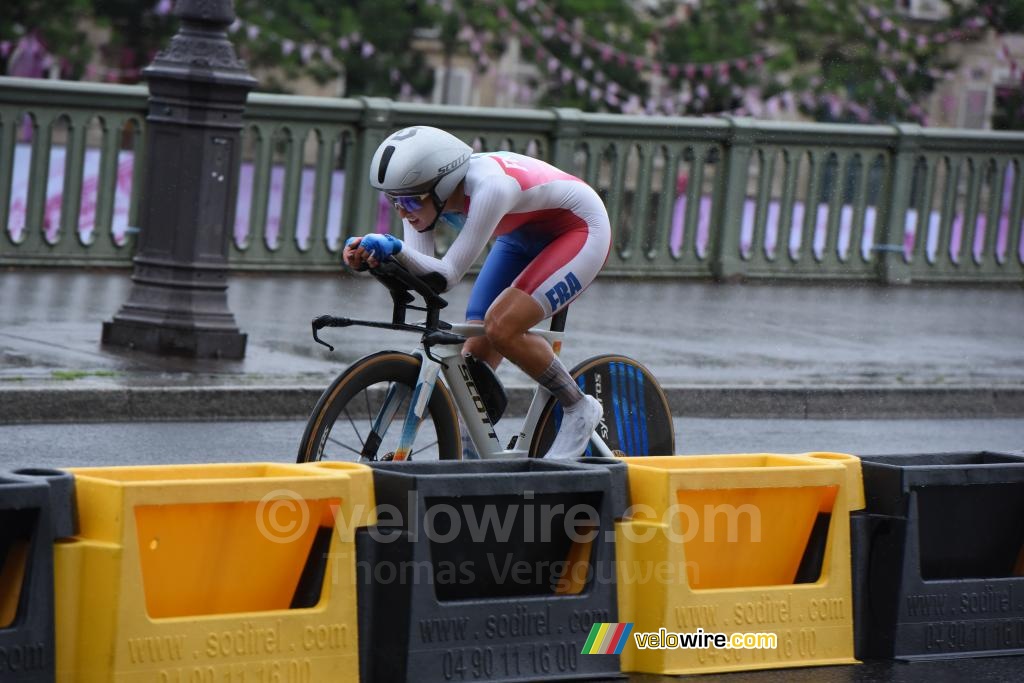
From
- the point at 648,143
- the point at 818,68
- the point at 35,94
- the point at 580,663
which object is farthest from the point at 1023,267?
the point at 818,68

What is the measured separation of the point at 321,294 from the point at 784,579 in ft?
32.7

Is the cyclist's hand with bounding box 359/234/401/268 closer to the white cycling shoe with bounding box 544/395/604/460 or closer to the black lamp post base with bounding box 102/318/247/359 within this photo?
the white cycling shoe with bounding box 544/395/604/460

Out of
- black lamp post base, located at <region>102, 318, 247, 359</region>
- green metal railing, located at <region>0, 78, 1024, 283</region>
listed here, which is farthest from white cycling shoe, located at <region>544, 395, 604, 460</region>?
green metal railing, located at <region>0, 78, 1024, 283</region>

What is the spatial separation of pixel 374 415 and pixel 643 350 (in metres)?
6.52

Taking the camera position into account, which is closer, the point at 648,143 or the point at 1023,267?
the point at 648,143

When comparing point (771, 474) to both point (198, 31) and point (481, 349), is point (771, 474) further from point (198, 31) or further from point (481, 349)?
point (198, 31)

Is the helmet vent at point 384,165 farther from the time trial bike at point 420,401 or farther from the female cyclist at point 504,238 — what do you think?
the time trial bike at point 420,401

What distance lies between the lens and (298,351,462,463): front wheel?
6.66 m

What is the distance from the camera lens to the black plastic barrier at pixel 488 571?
525cm

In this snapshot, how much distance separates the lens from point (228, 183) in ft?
37.9

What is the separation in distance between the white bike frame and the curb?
315 centimetres

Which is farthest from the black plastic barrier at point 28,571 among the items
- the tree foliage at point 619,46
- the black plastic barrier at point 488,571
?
the tree foliage at point 619,46

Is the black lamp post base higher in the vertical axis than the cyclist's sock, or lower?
lower

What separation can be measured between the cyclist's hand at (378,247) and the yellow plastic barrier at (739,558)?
1.14 m
